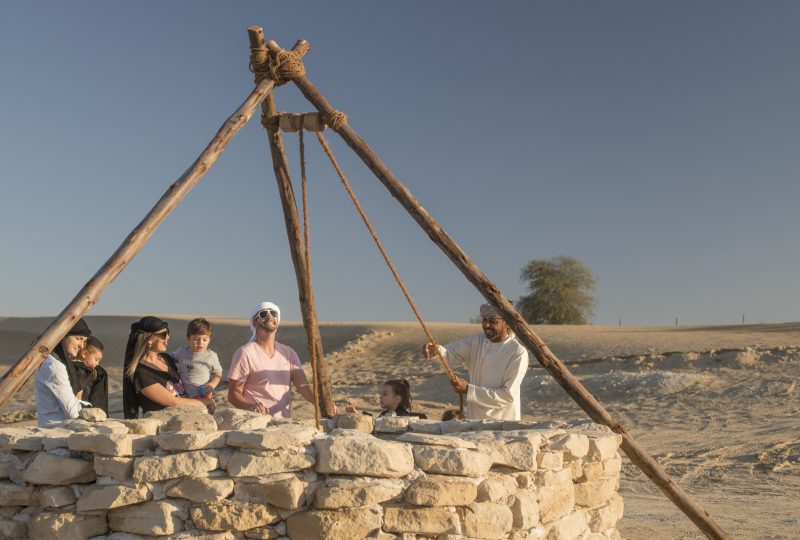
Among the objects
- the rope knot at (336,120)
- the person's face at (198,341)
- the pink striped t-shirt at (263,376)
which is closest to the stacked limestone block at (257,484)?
the pink striped t-shirt at (263,376)

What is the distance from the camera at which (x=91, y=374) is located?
6754mm

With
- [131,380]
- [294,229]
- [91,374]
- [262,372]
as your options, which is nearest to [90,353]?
[91,374]

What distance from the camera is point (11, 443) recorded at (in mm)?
5117

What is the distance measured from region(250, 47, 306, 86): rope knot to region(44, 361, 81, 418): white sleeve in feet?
9.47

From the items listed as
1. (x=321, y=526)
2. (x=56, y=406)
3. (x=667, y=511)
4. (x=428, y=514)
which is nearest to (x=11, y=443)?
(x=56, y=406)

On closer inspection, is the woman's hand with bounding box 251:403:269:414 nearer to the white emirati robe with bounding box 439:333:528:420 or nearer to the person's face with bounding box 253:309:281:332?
the person's face with bounding box 253:309:281:332

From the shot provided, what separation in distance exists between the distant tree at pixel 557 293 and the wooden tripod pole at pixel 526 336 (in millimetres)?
39545

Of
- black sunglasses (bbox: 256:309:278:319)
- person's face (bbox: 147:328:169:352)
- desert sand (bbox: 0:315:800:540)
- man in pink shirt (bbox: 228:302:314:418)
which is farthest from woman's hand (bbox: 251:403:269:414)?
desert sand (bbox: 0:315:800:540)

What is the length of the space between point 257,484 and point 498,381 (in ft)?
9.30

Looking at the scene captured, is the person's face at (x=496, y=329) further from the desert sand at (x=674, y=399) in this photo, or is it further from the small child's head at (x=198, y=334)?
the small child's head at (x=198, y=334)

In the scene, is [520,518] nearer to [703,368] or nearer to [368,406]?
[368,406]

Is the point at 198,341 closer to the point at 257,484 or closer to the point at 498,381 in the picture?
the point at 498,381

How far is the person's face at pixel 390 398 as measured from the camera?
7.54 meters

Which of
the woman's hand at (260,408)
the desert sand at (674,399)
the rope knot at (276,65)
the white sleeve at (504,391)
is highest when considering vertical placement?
the rope knot at (276,65)
